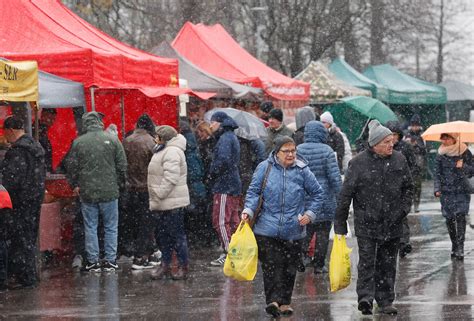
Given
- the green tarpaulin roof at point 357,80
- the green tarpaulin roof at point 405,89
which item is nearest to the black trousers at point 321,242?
the green tarpaulin roof at point 357,80

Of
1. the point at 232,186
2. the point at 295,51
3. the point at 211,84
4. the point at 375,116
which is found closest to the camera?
the point at 232,186

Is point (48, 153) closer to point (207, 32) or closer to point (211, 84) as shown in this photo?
point (211, 84)

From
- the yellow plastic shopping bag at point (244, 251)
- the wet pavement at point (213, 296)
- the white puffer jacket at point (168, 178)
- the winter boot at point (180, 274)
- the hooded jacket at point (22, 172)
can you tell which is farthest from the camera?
the winter boot at point (180, 274)

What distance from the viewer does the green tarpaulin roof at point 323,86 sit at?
94.8ft

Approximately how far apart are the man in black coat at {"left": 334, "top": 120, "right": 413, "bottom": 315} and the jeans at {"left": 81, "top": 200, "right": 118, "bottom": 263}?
4428 mm

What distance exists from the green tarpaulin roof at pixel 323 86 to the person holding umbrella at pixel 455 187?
14094mm

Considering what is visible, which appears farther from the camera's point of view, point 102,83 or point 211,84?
point 211,84

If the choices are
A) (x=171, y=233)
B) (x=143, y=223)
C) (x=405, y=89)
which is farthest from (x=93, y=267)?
(x=405, y=89)

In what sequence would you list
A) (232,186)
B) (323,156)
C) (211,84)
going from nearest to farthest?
(323,156) < (232,186) < (211,84)

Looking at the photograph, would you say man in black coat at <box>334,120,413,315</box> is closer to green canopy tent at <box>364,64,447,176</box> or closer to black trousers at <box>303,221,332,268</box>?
black trousers at <box>303,221,332,268</box>

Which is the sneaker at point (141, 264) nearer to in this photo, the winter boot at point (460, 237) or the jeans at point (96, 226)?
the jeans at point (96, 226)

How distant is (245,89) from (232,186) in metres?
8.00

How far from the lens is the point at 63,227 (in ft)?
47.2

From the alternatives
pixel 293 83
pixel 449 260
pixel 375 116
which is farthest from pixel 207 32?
pixel 449 260
